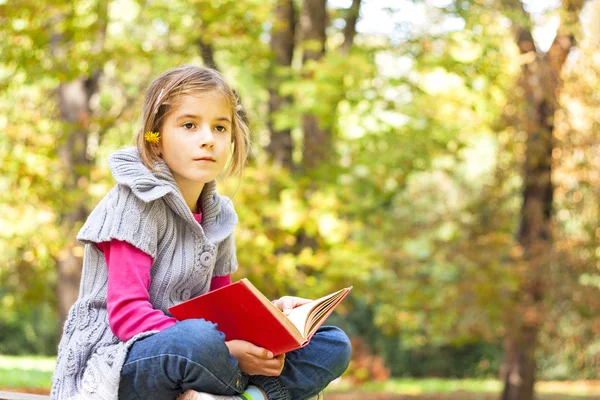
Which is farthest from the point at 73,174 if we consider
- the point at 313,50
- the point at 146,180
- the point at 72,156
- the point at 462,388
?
the point at 462,388

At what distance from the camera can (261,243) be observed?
5.55 m

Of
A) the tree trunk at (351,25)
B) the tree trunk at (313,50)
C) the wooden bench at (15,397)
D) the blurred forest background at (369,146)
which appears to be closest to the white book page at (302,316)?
the wooden bench at (15,397)

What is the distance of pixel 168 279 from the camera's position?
200 cm

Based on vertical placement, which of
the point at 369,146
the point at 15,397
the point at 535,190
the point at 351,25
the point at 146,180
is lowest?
the point at 535,190

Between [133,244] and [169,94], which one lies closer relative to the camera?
[133,244]

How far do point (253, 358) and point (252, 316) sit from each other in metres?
0.14

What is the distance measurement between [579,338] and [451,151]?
221 cm

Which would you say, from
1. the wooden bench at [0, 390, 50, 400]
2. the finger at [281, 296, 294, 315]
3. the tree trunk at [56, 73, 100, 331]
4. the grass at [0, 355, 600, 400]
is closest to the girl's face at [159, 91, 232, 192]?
the finger at [281, 296, 294, 315]

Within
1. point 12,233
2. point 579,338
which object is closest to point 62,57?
point 12,233

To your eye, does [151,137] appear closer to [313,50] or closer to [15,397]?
[15,397]

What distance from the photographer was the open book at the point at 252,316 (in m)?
1.70

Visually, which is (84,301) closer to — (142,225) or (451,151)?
(142,225)

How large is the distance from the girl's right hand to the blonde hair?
0.53 metres

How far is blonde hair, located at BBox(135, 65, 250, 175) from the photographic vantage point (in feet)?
6.77
